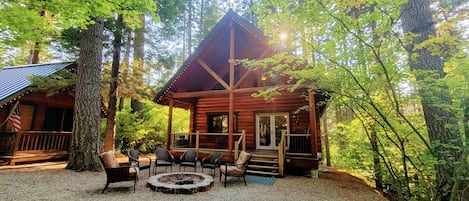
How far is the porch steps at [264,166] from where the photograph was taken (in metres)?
7.33

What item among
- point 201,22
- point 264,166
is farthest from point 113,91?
point 201,22

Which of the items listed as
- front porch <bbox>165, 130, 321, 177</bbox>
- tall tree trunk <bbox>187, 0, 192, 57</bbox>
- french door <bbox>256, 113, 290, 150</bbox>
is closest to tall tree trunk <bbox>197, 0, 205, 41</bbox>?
tall tree trunk <bbox>187, 0, 192, 57</bbox>

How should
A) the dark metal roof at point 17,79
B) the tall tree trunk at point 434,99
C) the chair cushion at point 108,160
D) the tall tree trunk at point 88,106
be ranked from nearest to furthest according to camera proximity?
the tall tree trunk at point 434,99
the chair cushion at point 108,160
the tall tree trunk at point 88,106
the dark metal roof at point 17,79

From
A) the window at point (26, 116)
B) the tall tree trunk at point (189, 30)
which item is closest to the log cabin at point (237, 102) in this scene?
the window at point (26, 116)

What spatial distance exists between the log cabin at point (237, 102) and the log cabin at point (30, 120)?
4.86 meters

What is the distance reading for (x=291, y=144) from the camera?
8430 millimetres

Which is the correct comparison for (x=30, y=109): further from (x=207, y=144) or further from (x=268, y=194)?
(x=268, y=194)

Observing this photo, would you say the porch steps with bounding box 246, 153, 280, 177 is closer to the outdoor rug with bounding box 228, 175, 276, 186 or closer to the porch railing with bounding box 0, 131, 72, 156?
the outdoor rug with bounding box 228, 175, 276, 186

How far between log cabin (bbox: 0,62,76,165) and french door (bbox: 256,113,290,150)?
8.98 metres

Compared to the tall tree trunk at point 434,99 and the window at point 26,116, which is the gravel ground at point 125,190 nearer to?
the tall tree trunk at point 434,99

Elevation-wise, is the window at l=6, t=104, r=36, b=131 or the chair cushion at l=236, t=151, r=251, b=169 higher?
the window at l=6, t=104, r=36, b=131

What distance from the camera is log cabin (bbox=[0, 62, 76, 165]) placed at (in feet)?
27.5

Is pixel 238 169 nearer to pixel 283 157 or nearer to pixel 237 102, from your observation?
pixel 283 157

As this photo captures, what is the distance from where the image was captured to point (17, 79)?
33.0 ft
